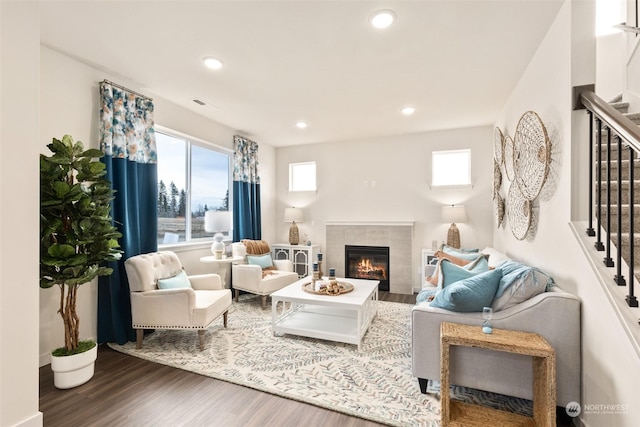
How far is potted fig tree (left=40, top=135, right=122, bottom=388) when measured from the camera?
2.05 meters

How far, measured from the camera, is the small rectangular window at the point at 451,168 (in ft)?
15.5

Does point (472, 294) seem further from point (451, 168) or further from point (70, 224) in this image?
point (451, 168)

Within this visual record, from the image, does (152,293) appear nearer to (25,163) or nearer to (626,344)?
(25,163)

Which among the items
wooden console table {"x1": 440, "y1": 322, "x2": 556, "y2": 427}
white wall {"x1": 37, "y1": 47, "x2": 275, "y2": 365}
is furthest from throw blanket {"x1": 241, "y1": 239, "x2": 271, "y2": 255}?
wooden console table {"x1": 440, "y1": 322, "x2": 556, "y2": 427}

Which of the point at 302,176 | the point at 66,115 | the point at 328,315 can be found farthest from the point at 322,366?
the point at 302,176

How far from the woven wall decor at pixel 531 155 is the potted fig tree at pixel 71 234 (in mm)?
3439

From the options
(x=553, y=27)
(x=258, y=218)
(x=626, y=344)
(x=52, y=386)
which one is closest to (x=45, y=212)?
(x=52, y=386)

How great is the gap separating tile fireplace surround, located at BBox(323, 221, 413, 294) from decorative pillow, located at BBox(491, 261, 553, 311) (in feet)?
9.30

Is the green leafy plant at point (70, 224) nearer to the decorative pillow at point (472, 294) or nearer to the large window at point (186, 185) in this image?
the large window at point (186, 185)

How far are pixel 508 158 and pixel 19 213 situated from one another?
13.9 feet

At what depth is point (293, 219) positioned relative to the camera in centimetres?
548

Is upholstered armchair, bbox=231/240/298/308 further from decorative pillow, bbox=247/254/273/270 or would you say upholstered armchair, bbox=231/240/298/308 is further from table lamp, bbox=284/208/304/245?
table lamp, bbox=284/208/304/245

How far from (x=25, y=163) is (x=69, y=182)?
0.56 meters

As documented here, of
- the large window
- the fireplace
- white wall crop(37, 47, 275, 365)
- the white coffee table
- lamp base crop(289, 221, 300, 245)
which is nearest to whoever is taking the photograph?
white wall crop(37, 47, 275, 365)
